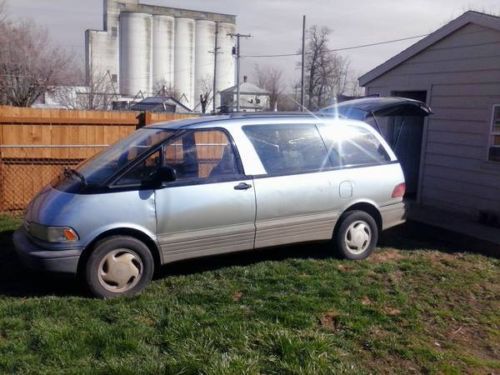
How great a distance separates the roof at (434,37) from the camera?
846 cm

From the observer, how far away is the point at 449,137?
372 inches

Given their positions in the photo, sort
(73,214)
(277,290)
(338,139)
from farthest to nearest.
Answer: (338,139), (277,290), (73,214)

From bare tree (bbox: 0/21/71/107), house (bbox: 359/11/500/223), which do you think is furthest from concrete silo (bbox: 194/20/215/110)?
house (bbox: 359/11/500/223)

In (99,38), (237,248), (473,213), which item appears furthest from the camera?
(99,38)

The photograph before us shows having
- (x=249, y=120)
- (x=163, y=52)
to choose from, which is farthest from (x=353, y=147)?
(x=163, y=52)

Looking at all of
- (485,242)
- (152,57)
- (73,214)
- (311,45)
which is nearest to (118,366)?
(73,214)

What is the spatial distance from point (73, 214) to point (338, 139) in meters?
3.21

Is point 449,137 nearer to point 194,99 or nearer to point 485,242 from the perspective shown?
point 485,242

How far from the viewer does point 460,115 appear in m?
9.20

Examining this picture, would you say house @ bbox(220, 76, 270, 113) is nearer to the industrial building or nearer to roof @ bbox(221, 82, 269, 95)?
roof @ bbox(221, 82, 269, 95)

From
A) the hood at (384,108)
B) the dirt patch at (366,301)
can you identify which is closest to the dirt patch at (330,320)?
the dirt patch at (366,301)

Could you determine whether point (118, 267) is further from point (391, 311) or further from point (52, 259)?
point (391, 311)

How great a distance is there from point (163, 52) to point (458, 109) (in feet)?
227

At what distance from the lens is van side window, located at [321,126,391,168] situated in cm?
635
